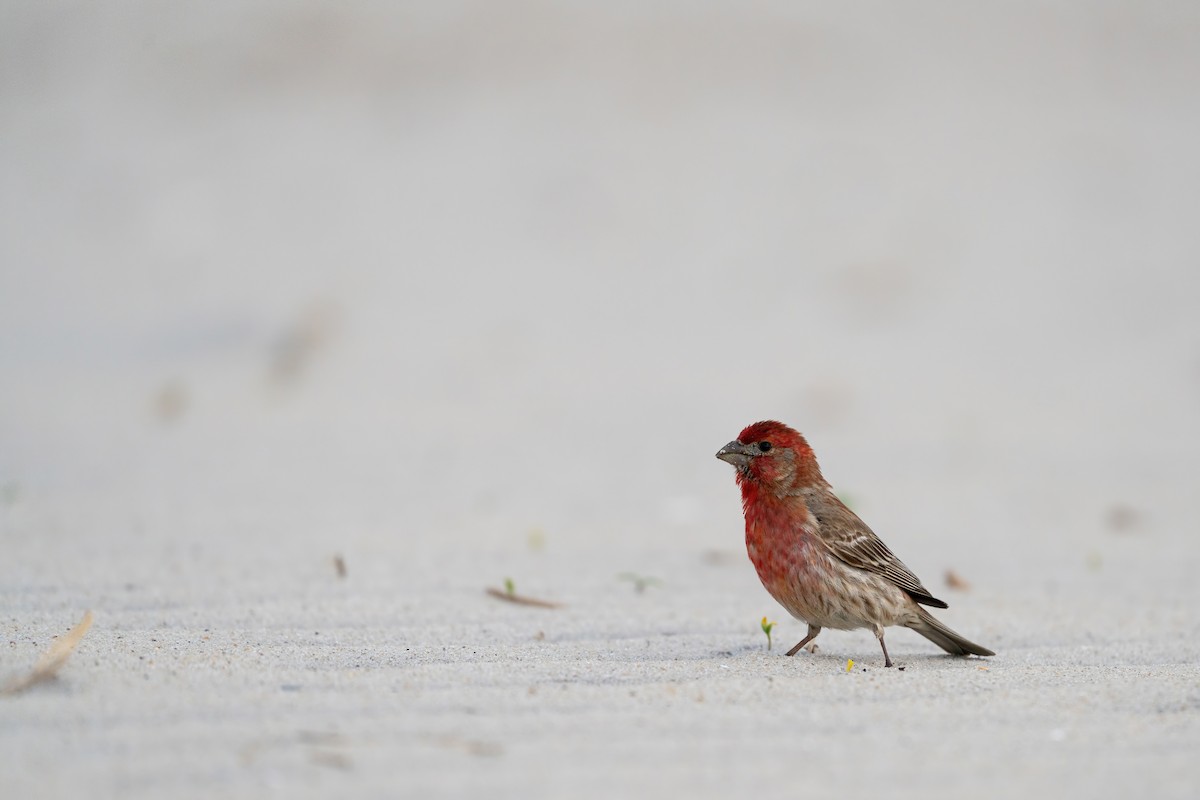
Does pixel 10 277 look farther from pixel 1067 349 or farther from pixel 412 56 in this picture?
pixel 1067 349

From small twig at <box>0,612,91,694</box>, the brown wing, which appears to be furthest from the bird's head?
small twig at <box>0,612,91,694</box>

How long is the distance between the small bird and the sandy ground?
0.59 ft

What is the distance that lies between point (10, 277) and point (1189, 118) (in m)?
13.8

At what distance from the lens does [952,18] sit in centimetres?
Result: 1773

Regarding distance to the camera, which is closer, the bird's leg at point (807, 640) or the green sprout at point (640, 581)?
the bird's leg at point (807, 640)

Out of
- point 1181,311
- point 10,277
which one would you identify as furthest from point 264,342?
point 1181,311

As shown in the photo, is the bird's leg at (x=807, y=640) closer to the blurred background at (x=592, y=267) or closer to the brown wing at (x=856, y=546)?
the brown wing at (x=856, y=546)

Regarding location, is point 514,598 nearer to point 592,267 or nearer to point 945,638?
point 945,638

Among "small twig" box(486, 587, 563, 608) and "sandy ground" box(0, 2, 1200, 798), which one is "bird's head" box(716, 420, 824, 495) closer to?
"sandy ground" box(0, 2, 1200, 798)

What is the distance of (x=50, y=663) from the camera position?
4031 millimetres

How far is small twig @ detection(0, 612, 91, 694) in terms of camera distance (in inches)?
153

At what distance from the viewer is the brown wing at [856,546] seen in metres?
5.30

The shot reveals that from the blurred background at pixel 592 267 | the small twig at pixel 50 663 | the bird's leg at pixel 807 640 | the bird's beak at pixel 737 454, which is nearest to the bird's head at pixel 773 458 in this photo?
the bird's beak at pixel 737 454

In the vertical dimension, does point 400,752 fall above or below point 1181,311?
below
